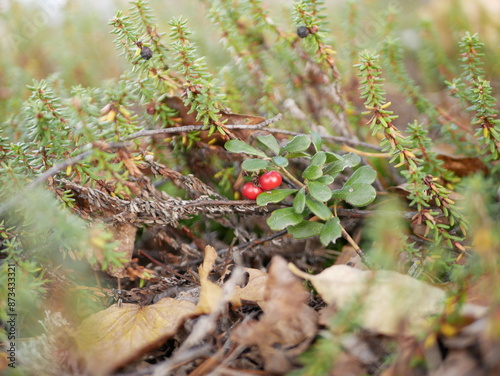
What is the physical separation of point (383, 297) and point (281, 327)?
1.14 feet

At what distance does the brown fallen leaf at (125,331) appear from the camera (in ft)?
4.49

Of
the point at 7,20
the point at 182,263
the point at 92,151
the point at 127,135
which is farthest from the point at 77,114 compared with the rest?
the point at 7,20

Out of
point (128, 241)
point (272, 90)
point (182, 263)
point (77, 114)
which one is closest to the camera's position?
point (77, 114)

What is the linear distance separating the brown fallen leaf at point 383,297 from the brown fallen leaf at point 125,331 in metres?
0.54

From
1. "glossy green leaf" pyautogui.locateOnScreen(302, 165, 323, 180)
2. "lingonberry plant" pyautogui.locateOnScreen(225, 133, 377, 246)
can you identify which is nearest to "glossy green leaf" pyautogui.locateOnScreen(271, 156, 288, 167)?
"lingonberry plant" pyautogui.locateOnScreen(225, 133, 377, 246)

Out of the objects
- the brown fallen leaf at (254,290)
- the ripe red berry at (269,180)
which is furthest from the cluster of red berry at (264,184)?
the brown fallen leaf at (254,290)

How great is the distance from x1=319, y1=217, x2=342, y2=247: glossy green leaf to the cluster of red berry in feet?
0.97

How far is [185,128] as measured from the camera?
1.86 metres

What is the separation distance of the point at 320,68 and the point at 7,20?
2.92 metres

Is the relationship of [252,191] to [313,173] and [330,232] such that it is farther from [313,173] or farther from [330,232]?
[330,232]

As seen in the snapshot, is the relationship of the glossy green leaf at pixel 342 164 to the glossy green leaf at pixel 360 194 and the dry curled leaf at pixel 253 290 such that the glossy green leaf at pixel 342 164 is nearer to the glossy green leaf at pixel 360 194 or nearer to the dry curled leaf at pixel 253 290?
the glossy green leaf at pixel 360 194

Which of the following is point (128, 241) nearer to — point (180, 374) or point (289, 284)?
point (180, 374)

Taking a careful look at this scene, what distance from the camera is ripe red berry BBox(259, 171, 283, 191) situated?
5.77 ft

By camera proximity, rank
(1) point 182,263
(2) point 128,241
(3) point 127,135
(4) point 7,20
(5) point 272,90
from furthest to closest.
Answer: (4) point 7,20 < (5) point 272,90 < (1) point 182,263 < (2) point 128,241 < (3) point 127,135
